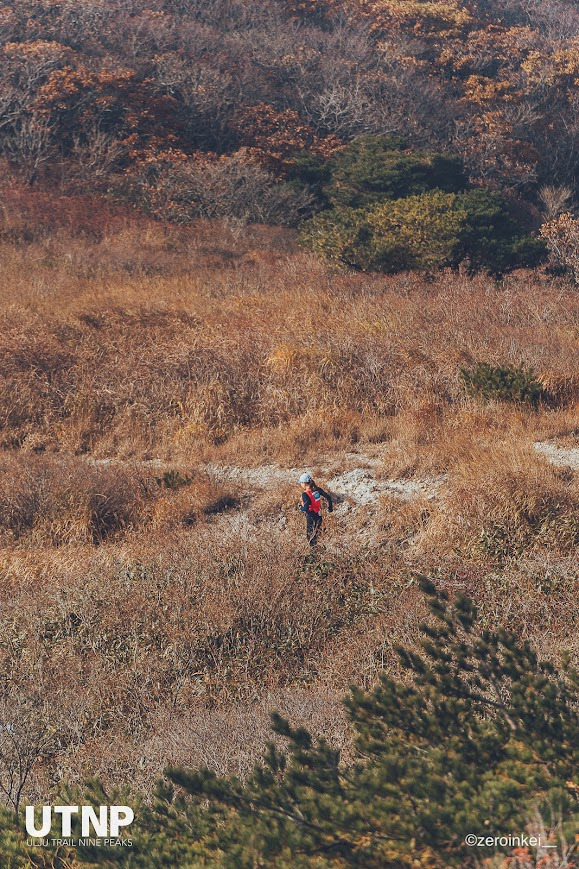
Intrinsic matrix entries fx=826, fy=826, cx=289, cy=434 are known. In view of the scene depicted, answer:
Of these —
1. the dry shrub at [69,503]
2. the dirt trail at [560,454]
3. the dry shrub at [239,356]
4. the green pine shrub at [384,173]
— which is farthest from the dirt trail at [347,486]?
the green pine shrub at [384,173]

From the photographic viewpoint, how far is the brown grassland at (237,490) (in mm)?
6246

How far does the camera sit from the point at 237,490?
10.0 meters

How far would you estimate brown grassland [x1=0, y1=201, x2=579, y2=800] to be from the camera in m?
6.25

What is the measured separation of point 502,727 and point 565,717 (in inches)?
12.4

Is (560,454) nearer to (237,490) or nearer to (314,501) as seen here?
(314,501)

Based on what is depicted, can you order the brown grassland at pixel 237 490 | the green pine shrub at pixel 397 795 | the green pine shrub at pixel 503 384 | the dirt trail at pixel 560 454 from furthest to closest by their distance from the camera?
the green pine shrub at pixel 503 384 < the dirt trail at pixel 560 454 < the brown grassland at pixel 237 490 < the green pine shrub at pixel 397 795

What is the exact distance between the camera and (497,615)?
6.84 metres

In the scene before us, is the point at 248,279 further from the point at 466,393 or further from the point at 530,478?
the point at 530,478

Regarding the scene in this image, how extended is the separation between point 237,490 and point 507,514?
10.7ft

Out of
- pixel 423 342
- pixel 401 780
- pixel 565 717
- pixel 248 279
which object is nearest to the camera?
pixel 401 780

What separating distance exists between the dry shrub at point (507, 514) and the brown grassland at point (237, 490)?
2cm

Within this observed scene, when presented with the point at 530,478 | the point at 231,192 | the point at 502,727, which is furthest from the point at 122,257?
the point at 502,727

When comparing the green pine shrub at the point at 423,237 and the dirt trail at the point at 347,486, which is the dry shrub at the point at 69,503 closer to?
the dirt trail at the point at 347,486

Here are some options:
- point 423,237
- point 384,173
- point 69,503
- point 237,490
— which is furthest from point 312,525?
point 384,173
